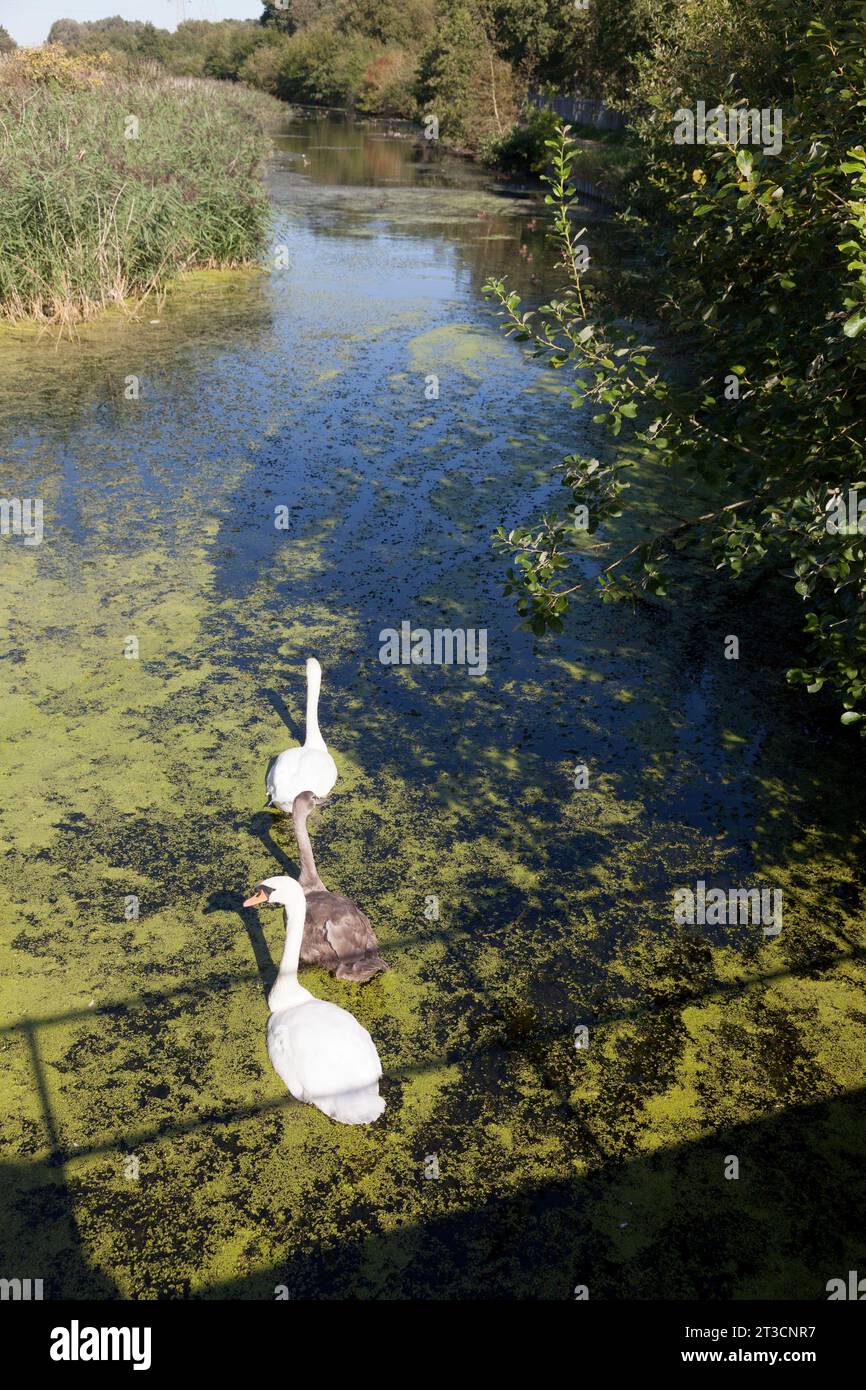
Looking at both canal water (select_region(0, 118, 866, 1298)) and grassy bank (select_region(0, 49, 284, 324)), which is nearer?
canal water (select_region(0, 118, 866, 1298))

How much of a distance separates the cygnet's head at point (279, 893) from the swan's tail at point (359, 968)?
0.28m

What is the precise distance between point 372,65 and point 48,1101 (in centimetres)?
4841

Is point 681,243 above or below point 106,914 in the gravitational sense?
above

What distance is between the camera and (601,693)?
4.86 metres

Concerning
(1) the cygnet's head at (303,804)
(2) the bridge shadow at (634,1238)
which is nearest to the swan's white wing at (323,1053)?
(2) the bridge shadow at (634,1238)

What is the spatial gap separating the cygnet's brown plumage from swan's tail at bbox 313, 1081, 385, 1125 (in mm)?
523

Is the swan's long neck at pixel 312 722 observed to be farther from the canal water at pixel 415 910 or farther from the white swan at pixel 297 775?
the canal water at pixel 415 910

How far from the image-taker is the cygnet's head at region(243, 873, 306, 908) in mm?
3133

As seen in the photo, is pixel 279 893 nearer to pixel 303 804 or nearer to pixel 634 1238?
pixel 303 804

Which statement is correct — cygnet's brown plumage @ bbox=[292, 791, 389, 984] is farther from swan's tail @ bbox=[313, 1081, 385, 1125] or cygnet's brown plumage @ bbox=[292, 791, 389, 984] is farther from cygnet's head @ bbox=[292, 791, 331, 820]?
swan's tail @ bbox=[313, 1081, 385, 1125]

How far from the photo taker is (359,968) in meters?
3.25

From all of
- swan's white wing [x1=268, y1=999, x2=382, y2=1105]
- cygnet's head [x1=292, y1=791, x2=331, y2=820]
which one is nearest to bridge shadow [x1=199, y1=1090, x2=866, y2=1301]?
swan's white wing [x1=268, y1=999, x2=382, y2=1105]

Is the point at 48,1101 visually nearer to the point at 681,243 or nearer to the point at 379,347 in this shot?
the point at 681,243

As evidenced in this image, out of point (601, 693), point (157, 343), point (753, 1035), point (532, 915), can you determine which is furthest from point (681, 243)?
point (157, 343)
